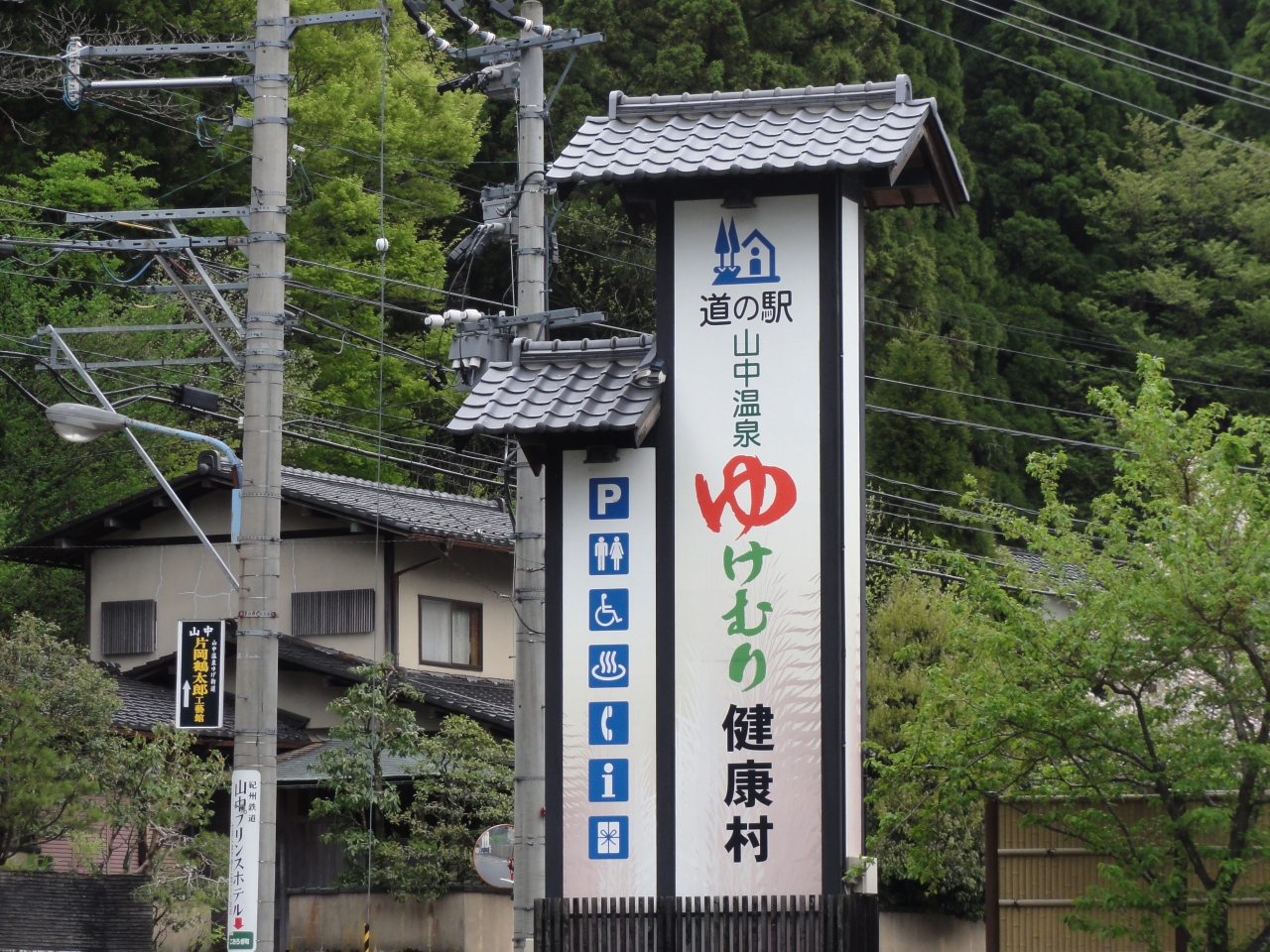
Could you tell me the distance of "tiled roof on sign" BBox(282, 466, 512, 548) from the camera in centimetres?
3136

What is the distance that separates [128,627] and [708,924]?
23456 millimetres

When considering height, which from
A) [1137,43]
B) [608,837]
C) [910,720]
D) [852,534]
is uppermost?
[1137,43]

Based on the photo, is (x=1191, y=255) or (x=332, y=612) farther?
(x=1191, y=255)

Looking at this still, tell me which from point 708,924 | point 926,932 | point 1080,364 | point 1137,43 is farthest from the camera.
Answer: point 1137,43

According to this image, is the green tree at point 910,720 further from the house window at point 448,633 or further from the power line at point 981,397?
the house window at point 448,633

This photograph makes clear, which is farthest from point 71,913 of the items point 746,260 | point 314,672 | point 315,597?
point 315,597

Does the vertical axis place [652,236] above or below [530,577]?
above

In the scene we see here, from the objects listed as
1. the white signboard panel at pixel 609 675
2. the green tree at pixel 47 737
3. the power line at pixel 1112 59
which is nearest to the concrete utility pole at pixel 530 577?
the white signboard panel at pixel 609 675

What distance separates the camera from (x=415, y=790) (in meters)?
27.4

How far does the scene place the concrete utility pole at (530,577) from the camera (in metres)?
17.9

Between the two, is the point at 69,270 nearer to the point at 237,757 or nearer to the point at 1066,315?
the point at 237,757

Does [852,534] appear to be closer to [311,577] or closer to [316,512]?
[316,512]

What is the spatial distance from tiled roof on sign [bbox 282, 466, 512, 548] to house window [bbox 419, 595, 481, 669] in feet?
5.24

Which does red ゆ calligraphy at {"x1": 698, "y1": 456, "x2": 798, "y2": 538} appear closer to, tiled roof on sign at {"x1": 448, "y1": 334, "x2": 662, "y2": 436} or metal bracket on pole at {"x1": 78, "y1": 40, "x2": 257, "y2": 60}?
tiled roof on sign at {"x1": 448, "y1": 334, "x2": 662, "y2": 436}
